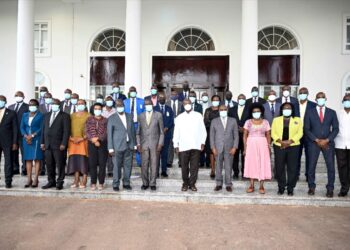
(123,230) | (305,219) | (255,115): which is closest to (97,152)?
(123,230)

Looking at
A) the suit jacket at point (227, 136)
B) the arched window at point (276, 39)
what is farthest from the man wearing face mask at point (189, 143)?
A: the arched window at point (276, 39)

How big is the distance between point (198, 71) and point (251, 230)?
896 cm

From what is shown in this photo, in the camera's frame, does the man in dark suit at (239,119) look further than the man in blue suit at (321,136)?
Yes

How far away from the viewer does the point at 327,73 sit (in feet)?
40.9

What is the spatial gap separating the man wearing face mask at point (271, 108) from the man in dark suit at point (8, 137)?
5.71 meters

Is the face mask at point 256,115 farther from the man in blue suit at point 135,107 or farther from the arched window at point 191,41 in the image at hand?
the arched window at point 191,41

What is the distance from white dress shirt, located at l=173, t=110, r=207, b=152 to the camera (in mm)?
6922

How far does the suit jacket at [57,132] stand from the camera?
6.95 meters

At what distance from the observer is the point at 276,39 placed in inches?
505

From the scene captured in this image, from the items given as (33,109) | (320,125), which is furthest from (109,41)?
(320,125)

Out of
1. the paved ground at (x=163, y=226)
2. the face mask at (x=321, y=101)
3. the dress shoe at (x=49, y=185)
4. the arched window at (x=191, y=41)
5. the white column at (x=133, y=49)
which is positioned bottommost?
the paved ground at (x=163, y=226)

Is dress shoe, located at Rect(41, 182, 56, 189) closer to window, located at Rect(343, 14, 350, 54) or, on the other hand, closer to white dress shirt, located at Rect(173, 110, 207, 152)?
white dress shirt, located at Rect(173, 110, 207, 152)

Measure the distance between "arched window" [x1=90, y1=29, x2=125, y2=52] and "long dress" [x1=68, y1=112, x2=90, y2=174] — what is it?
6.91 metres

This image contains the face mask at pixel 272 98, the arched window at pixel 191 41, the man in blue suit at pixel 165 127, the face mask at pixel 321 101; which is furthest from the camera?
the arched window at pixel 191 41
